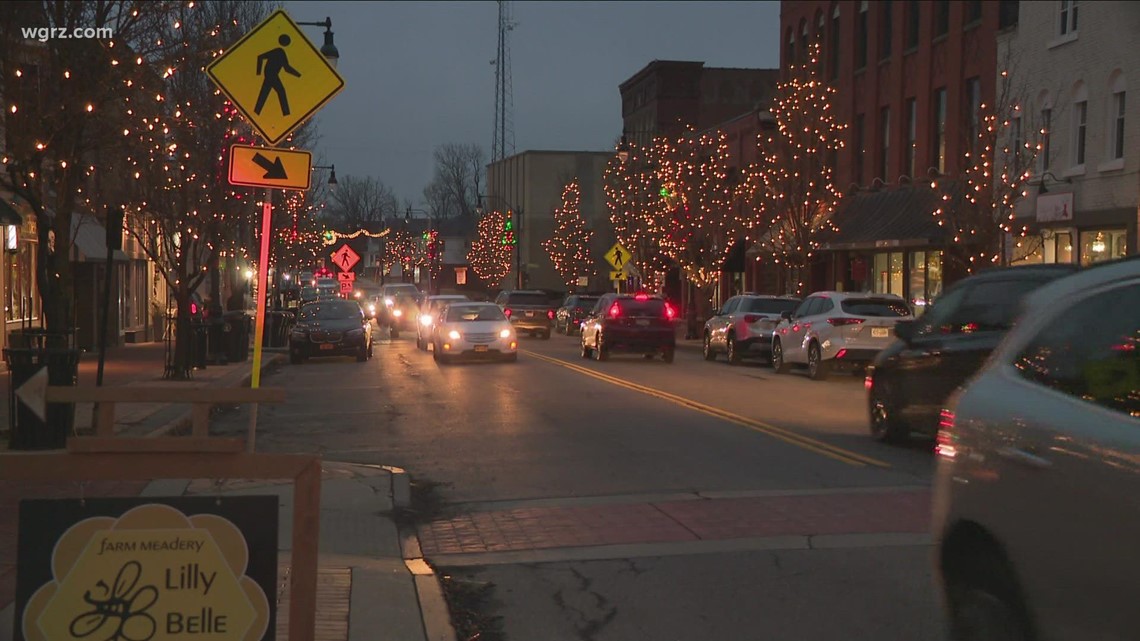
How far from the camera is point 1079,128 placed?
2928cm

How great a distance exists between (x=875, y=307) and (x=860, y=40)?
71.3ft

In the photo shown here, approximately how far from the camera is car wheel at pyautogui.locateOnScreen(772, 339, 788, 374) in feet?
87.5

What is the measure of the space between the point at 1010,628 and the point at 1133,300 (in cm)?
137

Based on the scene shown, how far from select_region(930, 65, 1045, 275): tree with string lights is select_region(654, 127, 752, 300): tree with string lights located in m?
15.3

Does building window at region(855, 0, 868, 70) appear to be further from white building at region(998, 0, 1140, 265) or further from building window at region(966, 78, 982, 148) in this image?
white building at region(998, 0, 1140, 265)

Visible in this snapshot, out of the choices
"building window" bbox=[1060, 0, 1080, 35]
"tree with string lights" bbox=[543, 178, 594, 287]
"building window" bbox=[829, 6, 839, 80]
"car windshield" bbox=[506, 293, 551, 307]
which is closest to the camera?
"building window" bbox=[1060, 0, 1080, 35]

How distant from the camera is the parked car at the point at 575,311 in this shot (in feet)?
162

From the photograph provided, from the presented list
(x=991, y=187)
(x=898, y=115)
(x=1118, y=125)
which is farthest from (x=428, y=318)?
(x=1118, y=125)

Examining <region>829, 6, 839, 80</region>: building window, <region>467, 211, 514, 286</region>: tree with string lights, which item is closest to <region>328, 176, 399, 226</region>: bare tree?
<region>467, 211, 514, 286</region>: tree with string lights

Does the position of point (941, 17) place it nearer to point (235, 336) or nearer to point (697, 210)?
point (697, 210)

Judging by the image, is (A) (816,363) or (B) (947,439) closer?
(B) (947,439)

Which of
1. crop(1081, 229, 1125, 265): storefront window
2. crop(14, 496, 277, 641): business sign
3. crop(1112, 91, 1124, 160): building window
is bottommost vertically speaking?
crop(14, 496, 277, 641): business sign

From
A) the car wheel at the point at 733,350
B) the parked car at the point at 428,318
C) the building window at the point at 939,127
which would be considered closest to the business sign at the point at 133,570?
the car wheel at the point at 733,350

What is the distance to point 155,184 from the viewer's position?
922 inches
